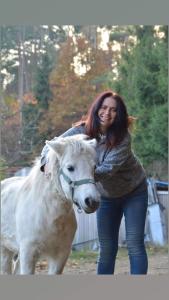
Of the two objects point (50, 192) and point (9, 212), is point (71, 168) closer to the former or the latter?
point (50, 192)

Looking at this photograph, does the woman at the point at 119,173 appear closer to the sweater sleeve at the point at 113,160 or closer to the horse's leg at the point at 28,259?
the sweater sleeve at the point at 113,160

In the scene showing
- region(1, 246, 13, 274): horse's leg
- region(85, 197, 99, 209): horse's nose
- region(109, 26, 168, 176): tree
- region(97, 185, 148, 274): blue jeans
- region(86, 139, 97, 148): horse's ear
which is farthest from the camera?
region(109, 26, 168, 176): tree

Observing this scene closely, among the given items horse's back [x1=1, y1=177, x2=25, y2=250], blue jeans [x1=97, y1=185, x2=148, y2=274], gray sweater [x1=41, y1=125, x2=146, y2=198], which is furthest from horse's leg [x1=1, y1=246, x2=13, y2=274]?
gray sweater [x1=41, y1=125, x2=146, y2=198]

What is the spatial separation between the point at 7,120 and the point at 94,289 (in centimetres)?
128

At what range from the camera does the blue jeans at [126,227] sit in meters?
2.10

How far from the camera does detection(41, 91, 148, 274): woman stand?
6.84 ft

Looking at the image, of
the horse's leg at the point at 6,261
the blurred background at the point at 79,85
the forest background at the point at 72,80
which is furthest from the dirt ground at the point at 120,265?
the forest background at the point at 72,80

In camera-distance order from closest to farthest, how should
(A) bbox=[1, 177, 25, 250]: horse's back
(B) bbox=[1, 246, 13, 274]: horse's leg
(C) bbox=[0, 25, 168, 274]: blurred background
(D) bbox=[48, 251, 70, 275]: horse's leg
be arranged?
(D) bbox=[48, 251, 70, 275]: horse's leg < (A) bbox=[1, 177, 25, 250]: horse's back < (B) bbox=[1, 246, 13, 274]: horse's leg < (C) bbox=[0, 25, 168, 274]: blurred background

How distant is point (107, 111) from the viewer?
2090mm

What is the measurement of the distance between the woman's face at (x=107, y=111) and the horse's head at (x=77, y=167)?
0.41 ft

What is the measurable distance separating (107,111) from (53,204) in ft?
1.38

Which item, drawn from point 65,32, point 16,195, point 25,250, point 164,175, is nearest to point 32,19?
point 65,32

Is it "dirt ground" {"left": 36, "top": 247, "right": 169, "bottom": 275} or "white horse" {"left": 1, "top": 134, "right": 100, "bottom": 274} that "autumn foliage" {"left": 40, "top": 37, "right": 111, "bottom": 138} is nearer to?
"white horse" {"left": 1, "top": 134, "right": 100, "bottom": 274}

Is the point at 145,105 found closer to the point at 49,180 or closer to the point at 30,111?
the point at 30,111
